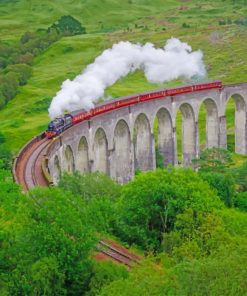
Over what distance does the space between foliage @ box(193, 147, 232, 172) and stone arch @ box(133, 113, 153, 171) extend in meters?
5.88

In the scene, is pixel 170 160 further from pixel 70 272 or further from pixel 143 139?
pixel 70 272

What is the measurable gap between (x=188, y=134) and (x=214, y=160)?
39.7ft

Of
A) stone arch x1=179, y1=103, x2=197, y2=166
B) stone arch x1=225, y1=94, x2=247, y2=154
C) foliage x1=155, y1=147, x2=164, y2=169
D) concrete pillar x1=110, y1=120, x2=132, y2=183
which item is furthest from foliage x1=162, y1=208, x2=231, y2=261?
stone arch x1=225, y1=94, x2=247, y2=154

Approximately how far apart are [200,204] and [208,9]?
158 m

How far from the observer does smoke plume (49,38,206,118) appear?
71062mm

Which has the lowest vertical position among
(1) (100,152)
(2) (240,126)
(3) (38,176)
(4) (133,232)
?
(4) (133,232)

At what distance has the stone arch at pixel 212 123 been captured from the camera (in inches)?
3413

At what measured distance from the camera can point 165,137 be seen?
3253 inches

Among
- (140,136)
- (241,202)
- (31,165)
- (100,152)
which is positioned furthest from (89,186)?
(140,136)

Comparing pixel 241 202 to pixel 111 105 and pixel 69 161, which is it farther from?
pixel 111 105

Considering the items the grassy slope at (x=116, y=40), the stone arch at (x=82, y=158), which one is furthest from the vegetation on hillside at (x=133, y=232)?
the grassy slope at (x=116, y=40)

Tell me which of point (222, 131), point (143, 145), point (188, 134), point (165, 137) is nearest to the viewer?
point (143, 145)

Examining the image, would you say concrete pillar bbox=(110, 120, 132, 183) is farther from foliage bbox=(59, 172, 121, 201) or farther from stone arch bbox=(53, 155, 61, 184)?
foliage bbox=(59, 172, 121, 201)

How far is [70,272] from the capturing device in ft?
97.5
